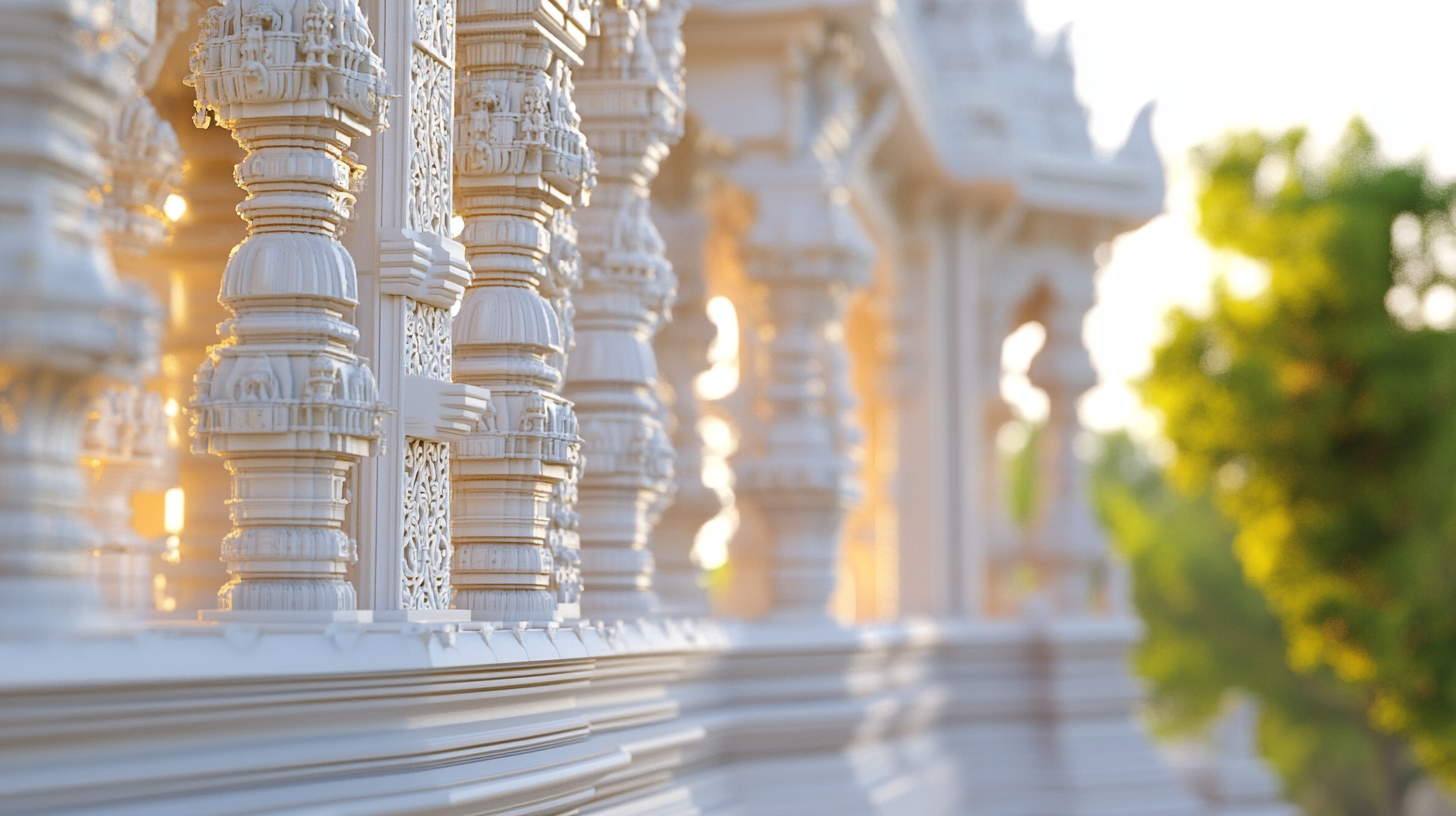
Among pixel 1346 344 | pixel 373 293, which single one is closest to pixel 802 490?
pixel 373 293

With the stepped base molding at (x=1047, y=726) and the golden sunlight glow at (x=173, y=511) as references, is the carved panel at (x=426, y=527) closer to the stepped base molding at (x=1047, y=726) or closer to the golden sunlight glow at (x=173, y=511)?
the golden sunlight glow at (x=173, y=511)

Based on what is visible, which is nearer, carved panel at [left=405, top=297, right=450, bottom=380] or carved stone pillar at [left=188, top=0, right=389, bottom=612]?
carved stone pillar at [left=188, top=0, right=389, bottom=612]

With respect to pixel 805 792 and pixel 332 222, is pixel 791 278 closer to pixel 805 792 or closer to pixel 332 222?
pixel 805 792

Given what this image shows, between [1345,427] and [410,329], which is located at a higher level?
[1345,427]

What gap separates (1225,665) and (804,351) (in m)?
24.6

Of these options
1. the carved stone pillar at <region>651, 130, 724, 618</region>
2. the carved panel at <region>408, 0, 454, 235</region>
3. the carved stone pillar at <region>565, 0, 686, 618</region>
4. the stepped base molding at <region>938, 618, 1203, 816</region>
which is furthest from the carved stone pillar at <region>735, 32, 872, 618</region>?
the carved panel at <region>408, 0, 454, 235</region>

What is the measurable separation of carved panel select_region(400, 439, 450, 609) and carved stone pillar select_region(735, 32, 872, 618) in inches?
138

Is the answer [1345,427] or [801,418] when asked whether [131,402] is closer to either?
[801,418]

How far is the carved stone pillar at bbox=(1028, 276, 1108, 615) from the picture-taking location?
11781 mm

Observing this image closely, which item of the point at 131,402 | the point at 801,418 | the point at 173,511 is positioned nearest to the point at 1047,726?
the point at 801,418

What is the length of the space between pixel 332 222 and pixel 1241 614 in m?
28.9

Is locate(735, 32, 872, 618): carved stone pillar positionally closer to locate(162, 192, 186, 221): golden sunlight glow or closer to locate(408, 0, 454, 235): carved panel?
locate(162, 192, 186, 221): golden sunlight glow

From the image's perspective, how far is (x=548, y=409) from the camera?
3879 mm

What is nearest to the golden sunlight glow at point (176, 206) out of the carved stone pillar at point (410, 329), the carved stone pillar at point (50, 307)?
the carved stone pillar at point (410, 329)
